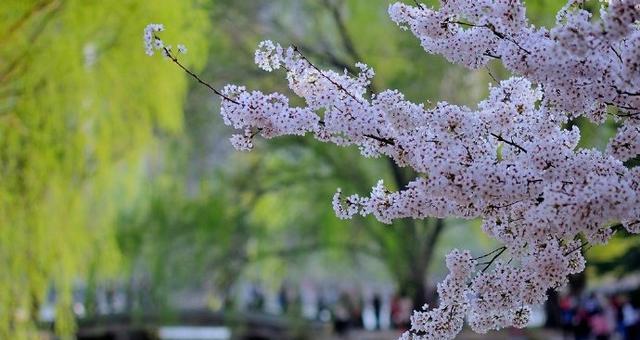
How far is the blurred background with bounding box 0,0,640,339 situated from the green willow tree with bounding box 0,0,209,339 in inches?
0.6

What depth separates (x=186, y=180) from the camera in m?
15.8

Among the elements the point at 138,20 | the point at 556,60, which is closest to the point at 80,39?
the point at 138,20

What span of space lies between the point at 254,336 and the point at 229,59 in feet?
16.7

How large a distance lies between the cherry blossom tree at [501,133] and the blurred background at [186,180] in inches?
152

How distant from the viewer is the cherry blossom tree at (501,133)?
9.88 feet

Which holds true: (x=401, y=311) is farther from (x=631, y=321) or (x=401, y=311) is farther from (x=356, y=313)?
(x=631, y=321)

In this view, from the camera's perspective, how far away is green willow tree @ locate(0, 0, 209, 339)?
7285 millimetres

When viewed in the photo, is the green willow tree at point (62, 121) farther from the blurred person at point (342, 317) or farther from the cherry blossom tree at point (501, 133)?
the blurred person at point (342, 317)

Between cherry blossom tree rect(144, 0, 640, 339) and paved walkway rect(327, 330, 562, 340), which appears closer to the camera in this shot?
cherry blossom tree rect(144, 0, 640, 339)

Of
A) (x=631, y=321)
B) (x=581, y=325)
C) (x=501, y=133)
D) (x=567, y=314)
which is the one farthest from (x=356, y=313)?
(x=501, y=133)

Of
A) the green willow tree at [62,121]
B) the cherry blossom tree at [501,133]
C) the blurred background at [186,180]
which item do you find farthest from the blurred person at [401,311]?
the cherry blossom tree at [501,133]

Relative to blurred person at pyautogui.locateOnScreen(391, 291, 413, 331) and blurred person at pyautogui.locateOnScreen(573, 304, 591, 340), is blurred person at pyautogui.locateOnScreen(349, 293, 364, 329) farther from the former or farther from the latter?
blurred person at pyautogui.locateOnScreen(573, 304, 591, 340)

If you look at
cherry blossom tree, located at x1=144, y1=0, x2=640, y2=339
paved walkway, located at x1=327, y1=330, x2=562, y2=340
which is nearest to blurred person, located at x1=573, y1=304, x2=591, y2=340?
paved walkway, located at x1=327, y1=330, x2=562, y2=340

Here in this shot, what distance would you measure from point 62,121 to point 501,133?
187 inches
